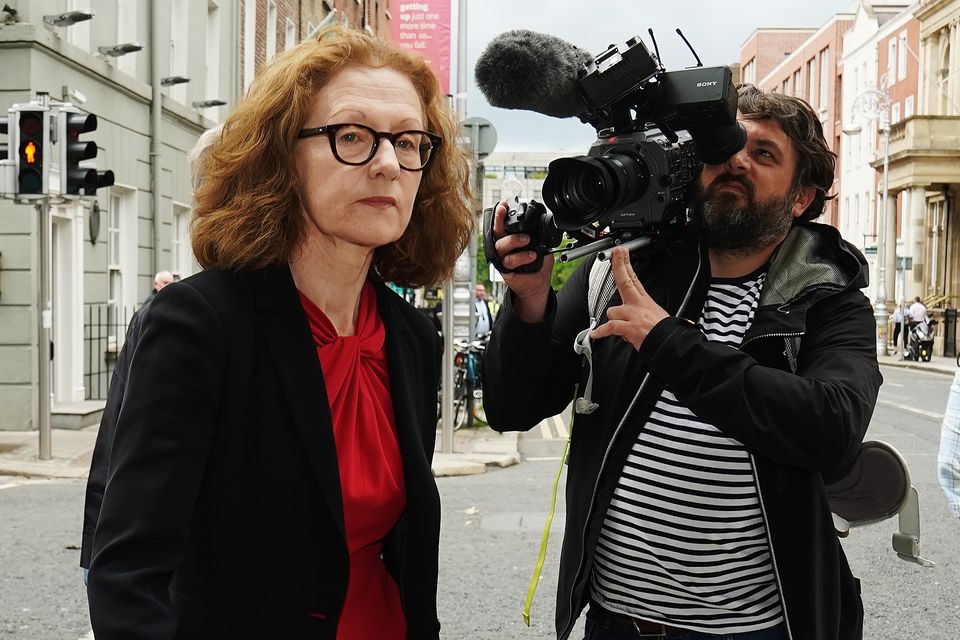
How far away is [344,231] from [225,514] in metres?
0.56

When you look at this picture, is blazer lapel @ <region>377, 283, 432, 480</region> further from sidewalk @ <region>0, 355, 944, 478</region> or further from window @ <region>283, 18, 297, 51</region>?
window @ <region>283, 18, 297, 51</region>

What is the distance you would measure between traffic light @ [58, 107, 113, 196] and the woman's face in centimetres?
837

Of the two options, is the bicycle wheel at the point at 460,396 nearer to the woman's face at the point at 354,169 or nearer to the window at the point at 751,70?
the woman's face at the point at 354,169

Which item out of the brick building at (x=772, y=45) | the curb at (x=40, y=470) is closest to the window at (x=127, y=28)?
the curb at (x=40, y=470)

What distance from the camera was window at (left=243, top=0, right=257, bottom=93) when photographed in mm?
21812

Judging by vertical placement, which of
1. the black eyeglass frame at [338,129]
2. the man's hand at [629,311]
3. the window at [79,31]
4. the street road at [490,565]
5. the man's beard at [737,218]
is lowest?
the street road at [490,565]

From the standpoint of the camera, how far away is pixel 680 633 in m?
2.35

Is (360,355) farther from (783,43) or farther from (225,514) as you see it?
(783,43)

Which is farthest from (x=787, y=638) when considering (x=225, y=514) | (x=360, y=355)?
(x=225, y=514)

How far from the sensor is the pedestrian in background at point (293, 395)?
174 cm

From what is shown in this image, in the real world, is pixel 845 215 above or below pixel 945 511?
above

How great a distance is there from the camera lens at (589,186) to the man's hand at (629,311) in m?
0.11

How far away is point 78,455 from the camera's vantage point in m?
10.4

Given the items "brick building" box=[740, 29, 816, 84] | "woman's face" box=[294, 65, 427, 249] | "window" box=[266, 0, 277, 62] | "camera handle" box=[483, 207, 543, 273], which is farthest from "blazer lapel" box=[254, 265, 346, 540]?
"brick building" box=[740, 29, 816, 84]
